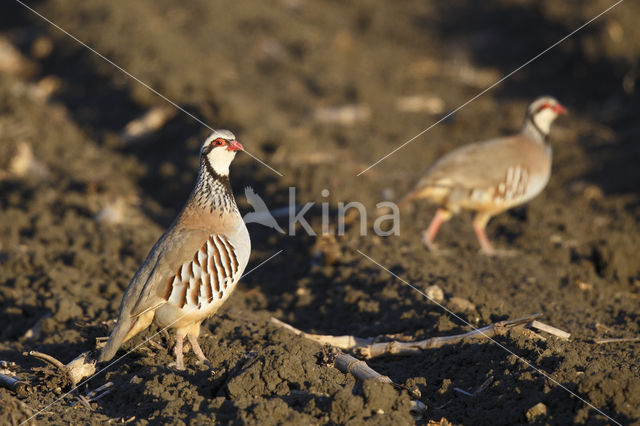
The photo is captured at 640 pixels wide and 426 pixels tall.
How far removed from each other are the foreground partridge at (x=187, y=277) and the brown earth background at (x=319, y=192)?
0.29 m

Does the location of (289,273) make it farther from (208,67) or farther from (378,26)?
(378,26)

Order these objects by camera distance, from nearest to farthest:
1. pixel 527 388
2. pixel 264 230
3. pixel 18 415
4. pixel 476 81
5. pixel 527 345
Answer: pixel 18 415
pixel 527 388
pixel 527 345
pixel 264 230
pixel 476 81

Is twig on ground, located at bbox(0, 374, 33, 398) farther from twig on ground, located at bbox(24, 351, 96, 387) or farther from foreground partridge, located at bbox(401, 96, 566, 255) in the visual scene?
foreground partridge, located at bbox(401, 96, 566, 255)

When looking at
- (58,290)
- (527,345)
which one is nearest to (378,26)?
(58,290)

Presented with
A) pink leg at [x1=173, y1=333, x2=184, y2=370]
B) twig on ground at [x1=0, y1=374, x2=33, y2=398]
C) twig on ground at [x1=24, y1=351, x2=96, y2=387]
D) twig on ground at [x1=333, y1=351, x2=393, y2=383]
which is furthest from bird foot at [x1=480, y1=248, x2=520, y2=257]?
twig on ground at [x1=0, y1=374, x2=33, y2=398]

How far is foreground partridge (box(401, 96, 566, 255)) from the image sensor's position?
8047 millimetres

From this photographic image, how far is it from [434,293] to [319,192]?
3.35m

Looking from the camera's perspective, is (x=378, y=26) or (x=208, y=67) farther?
(x=378, y=26)

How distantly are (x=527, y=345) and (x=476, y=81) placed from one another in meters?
11.7

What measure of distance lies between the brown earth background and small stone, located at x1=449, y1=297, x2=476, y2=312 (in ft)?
0.20

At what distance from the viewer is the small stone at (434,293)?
6.01m

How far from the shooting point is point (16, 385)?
14.9ft

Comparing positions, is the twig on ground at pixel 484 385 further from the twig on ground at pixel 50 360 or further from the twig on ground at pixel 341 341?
the twig on ground at pixel 50 360

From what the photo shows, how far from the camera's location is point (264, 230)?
352 inches
